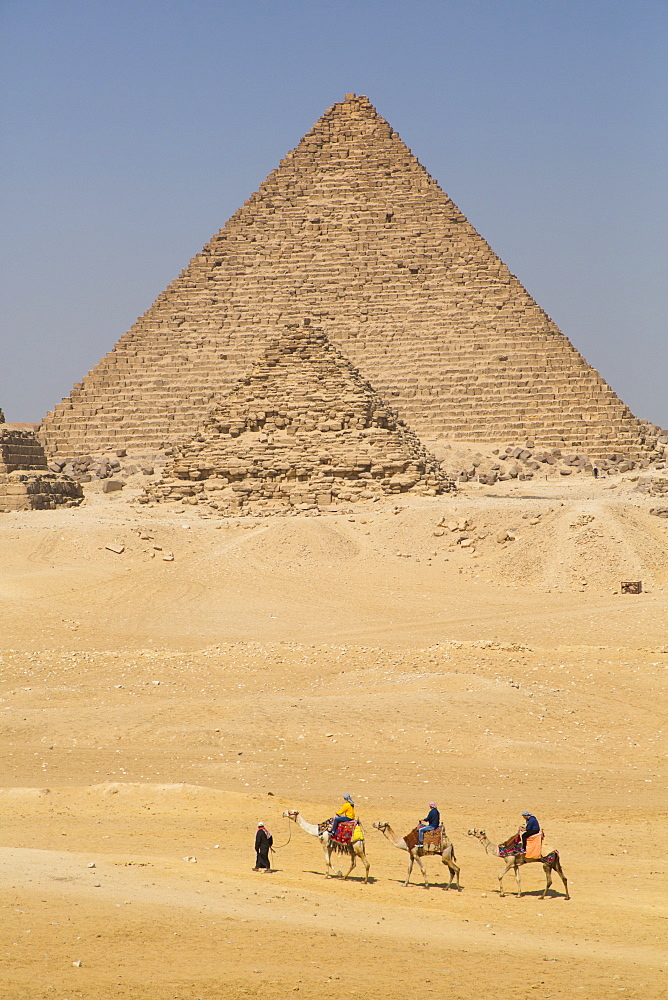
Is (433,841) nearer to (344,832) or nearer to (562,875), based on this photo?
(344,832)

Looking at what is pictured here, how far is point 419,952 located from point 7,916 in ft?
6.47

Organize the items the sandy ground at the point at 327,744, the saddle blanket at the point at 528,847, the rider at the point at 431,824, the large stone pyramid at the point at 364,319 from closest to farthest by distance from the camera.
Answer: the sandy ground at the point at 327,744
the saddle blanket at the point at 528,847
the rider at the point at 431,824
the large stone pyramid at the point at 364,319

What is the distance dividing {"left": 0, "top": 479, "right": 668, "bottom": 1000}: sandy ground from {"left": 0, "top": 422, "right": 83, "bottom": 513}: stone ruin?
3004 mm

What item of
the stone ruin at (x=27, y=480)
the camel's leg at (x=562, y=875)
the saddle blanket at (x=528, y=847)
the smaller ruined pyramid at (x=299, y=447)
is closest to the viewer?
the camel's leg at (x=562, y=875)

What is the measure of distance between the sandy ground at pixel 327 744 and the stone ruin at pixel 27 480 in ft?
9.86

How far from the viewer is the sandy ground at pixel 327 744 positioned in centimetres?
669

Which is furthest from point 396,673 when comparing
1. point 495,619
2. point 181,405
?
point 181,405

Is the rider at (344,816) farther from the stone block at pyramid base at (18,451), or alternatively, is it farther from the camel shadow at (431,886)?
the stone block at pyramid base at (18,451)

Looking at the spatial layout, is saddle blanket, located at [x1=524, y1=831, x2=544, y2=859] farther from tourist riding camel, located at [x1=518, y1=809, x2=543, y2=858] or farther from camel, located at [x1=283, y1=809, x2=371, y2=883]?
camel, located at [x1=283, y1=809, x2=371, y2=883]

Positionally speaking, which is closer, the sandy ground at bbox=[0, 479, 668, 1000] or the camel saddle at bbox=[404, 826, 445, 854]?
the sandy ground at bbox=[0, 479, 668, 1000]

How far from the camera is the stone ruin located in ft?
94.2

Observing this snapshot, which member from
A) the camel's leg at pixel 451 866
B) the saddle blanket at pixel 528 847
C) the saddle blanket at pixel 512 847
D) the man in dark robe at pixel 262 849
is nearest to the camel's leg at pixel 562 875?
the saddle blanket at pixel 528 847

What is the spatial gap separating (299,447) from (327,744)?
1636cm

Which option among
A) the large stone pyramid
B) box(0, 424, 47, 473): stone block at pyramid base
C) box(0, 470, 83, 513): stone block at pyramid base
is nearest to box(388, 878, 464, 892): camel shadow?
box(0, 470, 83, 513): stone block at pyramid base
